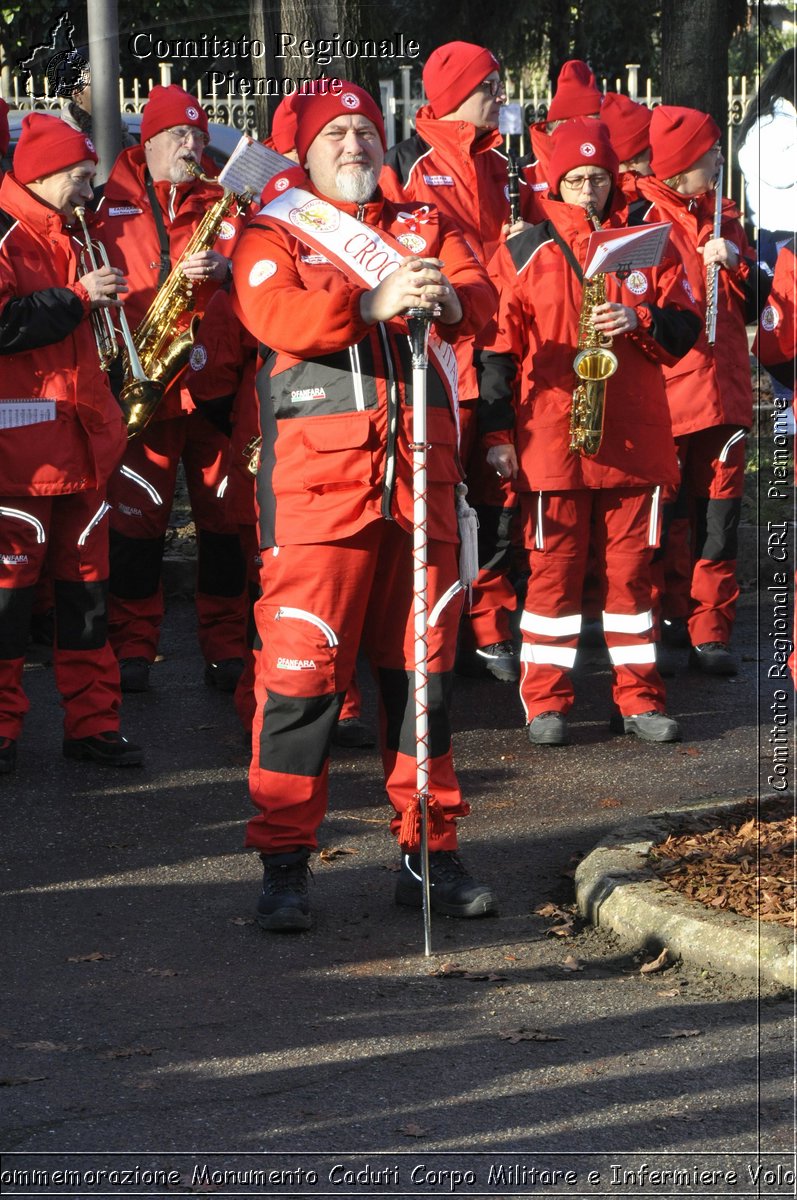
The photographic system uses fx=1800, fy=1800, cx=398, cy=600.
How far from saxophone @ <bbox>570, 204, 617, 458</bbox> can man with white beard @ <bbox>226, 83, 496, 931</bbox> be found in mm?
1643

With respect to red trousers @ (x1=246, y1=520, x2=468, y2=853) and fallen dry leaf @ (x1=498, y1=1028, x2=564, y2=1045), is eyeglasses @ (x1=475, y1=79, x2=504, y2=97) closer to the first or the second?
red trousers @ (x1=246, y1=520, x2=468, y2=853)

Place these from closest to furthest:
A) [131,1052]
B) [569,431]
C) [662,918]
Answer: [131,1052] < [662,918] < [569,431]

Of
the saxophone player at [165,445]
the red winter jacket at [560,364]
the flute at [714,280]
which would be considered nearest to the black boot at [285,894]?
the red winter jacket at [560,364]

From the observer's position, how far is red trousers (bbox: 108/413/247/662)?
8070mm

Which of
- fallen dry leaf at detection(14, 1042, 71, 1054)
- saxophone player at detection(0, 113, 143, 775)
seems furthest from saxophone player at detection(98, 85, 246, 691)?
fallen dry leaf at detection(14, 1042, 71, 1054)

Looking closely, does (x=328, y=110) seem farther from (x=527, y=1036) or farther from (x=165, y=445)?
(x=165, y=445)

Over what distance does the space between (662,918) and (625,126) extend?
5.03 m

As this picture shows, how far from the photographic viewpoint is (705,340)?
8.33 metres

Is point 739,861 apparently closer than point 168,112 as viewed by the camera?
Yes

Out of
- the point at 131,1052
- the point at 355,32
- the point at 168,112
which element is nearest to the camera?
the point at 131,1052

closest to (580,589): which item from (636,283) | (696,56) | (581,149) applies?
(636,283)

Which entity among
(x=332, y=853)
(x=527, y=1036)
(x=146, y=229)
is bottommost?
(x=332, y=853)

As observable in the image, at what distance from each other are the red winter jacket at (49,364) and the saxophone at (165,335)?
753mm

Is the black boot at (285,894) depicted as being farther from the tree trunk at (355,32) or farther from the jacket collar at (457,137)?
the tree trunk at (355,32)
